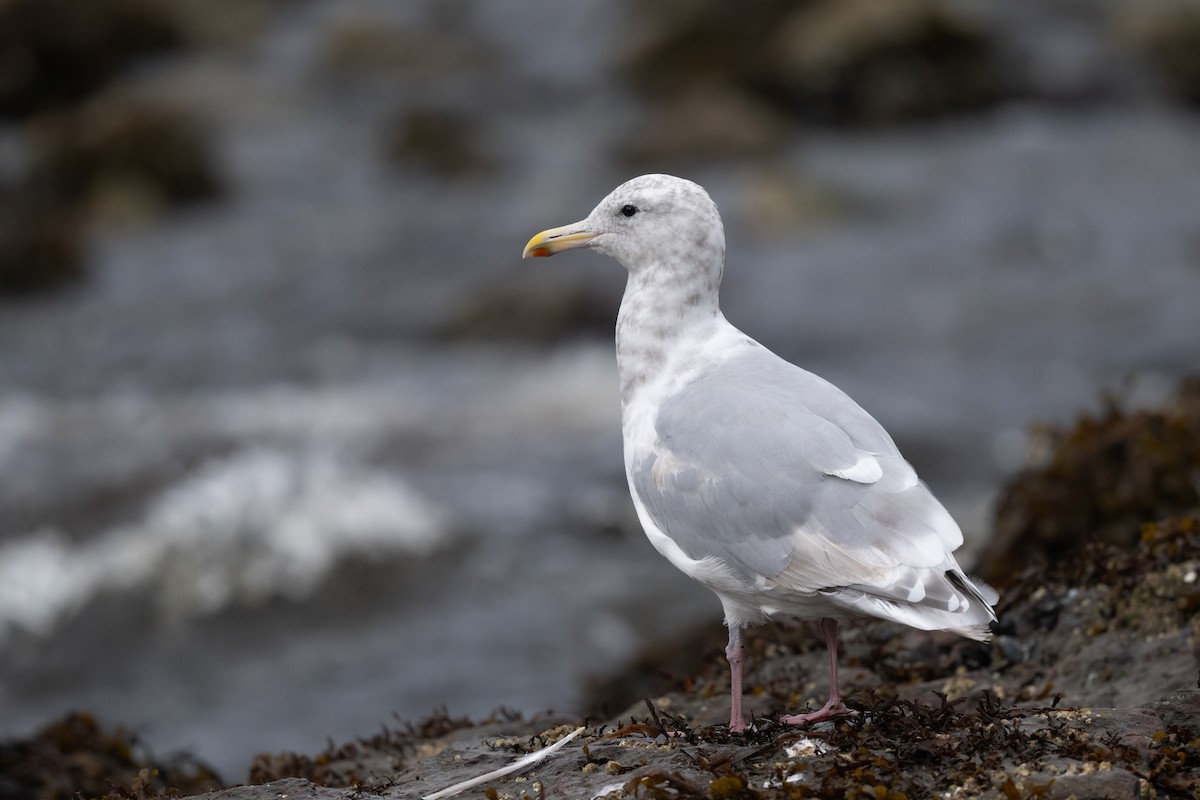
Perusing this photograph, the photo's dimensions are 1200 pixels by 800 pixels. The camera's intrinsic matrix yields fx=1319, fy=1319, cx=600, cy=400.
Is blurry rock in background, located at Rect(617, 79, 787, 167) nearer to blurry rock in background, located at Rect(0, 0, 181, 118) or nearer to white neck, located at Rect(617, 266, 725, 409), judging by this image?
Result: blurry rock in background, located at Rect(0, 0, 181, 118)

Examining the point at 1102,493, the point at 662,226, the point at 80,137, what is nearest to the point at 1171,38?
the point at 1102,493

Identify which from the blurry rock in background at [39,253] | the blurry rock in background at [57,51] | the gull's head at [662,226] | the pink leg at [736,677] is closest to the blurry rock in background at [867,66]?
the blurry rock in background at [39,253]

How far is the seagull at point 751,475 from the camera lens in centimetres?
357

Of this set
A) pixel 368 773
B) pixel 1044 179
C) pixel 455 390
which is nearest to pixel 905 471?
pixel 368 773

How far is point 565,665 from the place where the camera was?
327 inches

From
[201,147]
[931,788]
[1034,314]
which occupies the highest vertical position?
[201,147]

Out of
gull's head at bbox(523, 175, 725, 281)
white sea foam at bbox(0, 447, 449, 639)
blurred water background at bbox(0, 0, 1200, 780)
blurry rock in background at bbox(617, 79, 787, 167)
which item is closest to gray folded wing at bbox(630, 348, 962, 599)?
gull's head at bbox(523, 175, 725, 281)

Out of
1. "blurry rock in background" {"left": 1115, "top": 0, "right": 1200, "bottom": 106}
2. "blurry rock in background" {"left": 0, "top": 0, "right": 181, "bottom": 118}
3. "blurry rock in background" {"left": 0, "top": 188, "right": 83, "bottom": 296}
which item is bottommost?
"blurry rock in background" {"left": 0, "top": 188, "right": 83, "bottom": 296}

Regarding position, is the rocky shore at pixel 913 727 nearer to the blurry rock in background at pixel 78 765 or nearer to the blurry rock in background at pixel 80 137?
the blurry rock in background at pixel 78 765

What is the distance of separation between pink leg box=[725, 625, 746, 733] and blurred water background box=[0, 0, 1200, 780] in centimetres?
339

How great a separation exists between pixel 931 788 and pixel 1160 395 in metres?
8.83

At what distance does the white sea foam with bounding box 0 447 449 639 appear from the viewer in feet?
30.1

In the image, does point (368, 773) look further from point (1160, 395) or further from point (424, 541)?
point (1160, 395)

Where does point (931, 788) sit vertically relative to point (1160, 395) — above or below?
below
